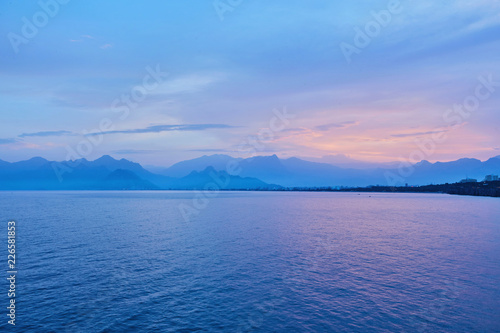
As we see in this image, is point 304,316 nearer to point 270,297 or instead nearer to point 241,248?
point 270,297

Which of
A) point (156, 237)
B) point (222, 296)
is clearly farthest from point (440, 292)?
point (156, 237)

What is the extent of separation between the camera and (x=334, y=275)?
34.5 meters

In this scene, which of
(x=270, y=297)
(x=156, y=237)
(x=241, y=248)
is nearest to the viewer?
(x=270, y=297)

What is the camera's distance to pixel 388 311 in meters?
24.9

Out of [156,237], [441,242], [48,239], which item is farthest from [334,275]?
[48,239]

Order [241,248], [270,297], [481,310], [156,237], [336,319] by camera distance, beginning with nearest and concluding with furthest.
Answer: [336,319] < [481,310] < [270,297] < [241,248] < [156,237]

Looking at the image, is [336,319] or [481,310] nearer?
[336,319]

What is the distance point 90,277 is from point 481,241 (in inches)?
2460

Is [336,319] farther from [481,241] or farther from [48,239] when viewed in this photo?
[48,239]

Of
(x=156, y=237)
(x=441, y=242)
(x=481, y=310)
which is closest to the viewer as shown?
(x=481, y=310)

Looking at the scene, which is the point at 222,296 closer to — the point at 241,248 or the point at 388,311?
the point at 388,311

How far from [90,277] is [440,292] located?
34679 millimetres

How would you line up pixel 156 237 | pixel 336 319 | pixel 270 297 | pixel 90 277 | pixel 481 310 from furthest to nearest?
pixel 156 237 < pixel 90 277 < pixel 270 297 < pixel 481 310 < pixel 336 319

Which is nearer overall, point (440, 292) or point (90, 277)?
point (440, 292)
